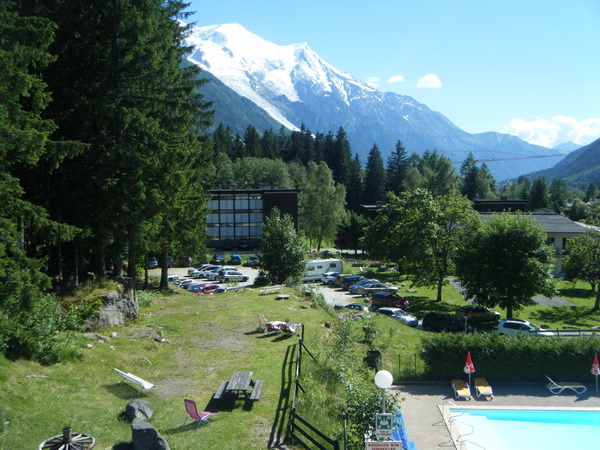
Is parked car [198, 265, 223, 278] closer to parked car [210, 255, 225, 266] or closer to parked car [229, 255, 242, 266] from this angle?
parked car [210, 255, 225, 266]

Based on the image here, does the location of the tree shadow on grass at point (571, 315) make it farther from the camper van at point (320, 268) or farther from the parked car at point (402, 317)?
the camper van at point (320, 268)

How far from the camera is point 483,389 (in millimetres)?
18312

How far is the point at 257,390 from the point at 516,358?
11918 millimetres

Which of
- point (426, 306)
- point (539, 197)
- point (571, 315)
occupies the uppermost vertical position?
point (539, 197)

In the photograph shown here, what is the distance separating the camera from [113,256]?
24438 millimetres

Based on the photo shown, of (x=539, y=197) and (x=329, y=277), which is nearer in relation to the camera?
(x=329, y=277)

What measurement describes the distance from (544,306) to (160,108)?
3459 centimetres

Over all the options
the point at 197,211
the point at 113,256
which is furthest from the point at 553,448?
the point at 197,211

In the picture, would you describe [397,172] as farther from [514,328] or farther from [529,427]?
[529,427]

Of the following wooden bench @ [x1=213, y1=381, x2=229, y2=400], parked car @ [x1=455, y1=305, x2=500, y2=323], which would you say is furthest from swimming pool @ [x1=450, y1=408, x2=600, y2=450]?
parked car @ [x1=455, y1=305, x2=500, y2=323]

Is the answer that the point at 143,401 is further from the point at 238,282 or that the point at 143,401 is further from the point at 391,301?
the point at 238,282

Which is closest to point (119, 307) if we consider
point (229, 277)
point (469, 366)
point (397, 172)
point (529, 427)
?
point (469, 366)

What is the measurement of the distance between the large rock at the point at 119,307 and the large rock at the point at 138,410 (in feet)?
24.9

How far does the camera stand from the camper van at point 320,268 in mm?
53656
